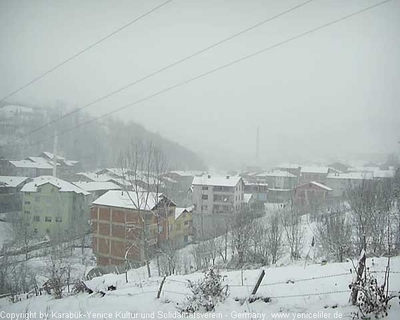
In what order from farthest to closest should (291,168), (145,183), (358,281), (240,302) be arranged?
1. (291,168)
2. (145,183)
3. (240,302)
4. (358,281)

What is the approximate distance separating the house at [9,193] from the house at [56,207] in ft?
4.50

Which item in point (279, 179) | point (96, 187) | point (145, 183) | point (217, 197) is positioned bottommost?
point (217, 197)

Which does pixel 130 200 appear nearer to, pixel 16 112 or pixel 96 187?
pixel 96 187

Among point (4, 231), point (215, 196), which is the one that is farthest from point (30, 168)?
point (215, 196)

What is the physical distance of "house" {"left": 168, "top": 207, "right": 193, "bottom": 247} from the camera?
9.07 m

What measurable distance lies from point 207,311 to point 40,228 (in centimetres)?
842

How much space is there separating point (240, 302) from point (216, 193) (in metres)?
12.5

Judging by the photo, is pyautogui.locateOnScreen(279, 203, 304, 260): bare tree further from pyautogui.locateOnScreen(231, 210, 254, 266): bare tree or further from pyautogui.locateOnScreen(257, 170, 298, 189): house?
pyautogui.locateOnScreen(257, 170, 298, 189): house

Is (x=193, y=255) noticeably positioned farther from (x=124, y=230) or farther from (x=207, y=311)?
(x=207, y=311)

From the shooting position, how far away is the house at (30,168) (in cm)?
668

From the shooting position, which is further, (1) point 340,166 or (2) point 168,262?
(1) point 340,166

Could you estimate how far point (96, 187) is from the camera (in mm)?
11562

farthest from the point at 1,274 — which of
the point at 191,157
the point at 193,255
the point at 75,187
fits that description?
the point at 191,157

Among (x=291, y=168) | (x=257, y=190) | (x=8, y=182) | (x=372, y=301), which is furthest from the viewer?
(x=291, y=168)
